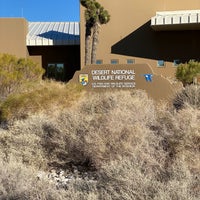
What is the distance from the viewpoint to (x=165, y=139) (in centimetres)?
584

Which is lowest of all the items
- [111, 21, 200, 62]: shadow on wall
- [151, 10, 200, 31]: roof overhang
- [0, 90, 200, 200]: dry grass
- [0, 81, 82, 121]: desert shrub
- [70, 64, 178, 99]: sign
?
[0, 90, 200, 200]: dry grass

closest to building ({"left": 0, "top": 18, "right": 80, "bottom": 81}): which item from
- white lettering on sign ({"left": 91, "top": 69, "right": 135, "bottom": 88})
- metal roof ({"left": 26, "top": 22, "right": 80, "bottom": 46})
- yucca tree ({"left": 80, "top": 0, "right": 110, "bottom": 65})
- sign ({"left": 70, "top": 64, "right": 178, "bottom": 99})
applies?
metal roof ({"left": 26, "top": 22, "right": 80, "bottom": 46})

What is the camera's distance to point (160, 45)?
28.1 m

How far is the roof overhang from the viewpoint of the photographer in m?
25.3

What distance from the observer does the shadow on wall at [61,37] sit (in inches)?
1220

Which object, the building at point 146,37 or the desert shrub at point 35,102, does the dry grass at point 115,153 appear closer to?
the desert shrub at point 35,102

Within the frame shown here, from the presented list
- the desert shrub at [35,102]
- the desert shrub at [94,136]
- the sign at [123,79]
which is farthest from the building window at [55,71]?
the desert shrub at [94,136]

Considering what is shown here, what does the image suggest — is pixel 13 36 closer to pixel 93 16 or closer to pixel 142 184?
pixel 93 16

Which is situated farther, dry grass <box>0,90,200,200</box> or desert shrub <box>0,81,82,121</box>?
desert shrub <box>0,81,82,121</box>

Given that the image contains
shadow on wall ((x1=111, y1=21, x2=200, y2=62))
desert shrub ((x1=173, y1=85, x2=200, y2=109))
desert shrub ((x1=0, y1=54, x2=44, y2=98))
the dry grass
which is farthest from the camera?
shadow on wall ((x1=111, y1=21, x2=200, y2=62))

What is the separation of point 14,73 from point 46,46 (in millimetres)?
18962

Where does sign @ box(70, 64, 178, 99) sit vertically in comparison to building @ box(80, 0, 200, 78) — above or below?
below

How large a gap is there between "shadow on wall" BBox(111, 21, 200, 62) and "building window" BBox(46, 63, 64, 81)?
18.7 ft

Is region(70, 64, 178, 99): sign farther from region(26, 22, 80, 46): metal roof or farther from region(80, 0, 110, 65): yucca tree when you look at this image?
region(26, 22, 80, 46): metal roof
